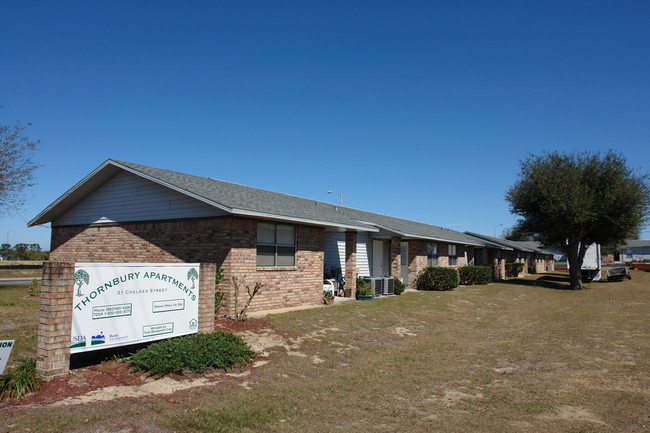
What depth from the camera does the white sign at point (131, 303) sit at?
6.95 m

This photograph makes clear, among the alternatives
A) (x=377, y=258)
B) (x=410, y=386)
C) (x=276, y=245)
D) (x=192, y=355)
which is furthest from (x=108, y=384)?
(x=377, y=258)

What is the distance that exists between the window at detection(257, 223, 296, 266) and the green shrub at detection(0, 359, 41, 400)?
7557 mm

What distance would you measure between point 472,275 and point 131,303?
80.8 ft

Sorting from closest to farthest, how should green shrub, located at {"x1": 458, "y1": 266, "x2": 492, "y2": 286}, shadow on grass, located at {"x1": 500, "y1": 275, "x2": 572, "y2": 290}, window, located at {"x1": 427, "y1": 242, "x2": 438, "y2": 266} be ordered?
window, located at {"x1": 427, "y1": 242, "x2": 438, "y2": 266}, green shrub, located at {"x1": 458, "y1": 266, "x2": 492, "y2": 286}, shadow on grass, located at {"x1": 500, "y1": 275, "x2": 572, "y2": 290}

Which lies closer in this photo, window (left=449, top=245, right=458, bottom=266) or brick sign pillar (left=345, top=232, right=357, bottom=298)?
brick sign pillar (left=345, top=232, right=357, bottom=298)

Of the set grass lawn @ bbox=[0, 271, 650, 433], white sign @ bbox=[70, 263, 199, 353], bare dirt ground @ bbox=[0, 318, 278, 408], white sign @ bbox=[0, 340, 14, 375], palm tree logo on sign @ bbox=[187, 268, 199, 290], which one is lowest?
grass lawn @ bbox=[0, 271, 650, 433]

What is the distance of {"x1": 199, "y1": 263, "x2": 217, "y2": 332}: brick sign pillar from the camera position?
8.93 metres

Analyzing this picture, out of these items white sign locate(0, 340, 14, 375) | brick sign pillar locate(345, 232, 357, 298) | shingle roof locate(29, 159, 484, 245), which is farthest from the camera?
brick sign pillar locate(345, 232, 357, 298)

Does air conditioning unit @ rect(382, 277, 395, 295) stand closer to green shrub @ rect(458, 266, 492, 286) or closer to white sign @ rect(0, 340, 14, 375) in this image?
green shrub @ rect(458, 266, 492, 286)

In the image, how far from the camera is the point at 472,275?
28.9 m

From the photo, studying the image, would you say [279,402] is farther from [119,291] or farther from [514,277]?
[514,277]

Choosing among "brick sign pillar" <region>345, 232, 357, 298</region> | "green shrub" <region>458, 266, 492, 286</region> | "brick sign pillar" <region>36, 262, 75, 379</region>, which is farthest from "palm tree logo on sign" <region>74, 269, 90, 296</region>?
"green shrub" <region>458, 266, 492, 286</region>

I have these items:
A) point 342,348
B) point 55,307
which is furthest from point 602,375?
point 55,307

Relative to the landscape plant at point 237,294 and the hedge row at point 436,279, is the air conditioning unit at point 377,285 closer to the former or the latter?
the hedge row at point 436,279
